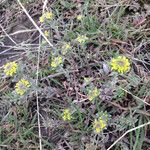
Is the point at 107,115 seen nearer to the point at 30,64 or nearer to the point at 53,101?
the point at 53,101

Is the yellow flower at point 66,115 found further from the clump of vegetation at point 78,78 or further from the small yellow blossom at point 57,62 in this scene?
the small yellow blossom at point 57,62

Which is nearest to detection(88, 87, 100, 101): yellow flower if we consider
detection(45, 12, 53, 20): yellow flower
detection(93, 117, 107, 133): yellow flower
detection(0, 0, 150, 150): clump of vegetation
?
detection(0, 0, 150, 150): clump of vegetation

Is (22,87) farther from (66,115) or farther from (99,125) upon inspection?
(99,125)

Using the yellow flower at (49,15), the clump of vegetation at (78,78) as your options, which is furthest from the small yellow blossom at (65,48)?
the yellow flower at (49,15)

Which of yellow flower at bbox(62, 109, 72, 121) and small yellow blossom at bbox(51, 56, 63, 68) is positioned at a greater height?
small yellow blossom at bbox(51, 56, 63, 68)

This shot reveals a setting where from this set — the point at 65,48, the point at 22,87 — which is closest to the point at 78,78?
the point at 65,48

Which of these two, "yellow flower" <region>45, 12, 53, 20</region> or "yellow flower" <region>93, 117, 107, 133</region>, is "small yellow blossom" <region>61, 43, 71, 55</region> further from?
"yellow flower" <region>93, 117, 107, 133</region>

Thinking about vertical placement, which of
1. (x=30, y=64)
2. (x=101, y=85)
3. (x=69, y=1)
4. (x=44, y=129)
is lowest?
(x=44, y=129)

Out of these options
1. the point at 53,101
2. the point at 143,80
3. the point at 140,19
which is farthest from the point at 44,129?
the point at 140,19
